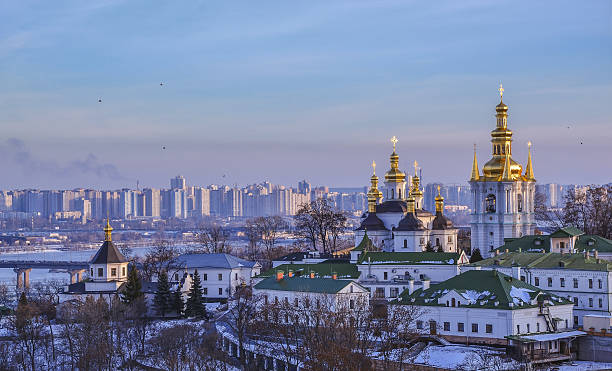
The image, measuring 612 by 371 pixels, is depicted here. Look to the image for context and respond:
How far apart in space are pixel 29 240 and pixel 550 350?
13467 cm

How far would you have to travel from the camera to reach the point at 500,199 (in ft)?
188

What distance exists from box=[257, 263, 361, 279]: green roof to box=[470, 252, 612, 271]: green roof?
5259mm

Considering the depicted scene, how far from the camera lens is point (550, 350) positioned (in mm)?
35344

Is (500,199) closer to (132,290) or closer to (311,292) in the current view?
(311,292)

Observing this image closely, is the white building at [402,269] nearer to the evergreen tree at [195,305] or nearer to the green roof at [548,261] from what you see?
the green roof at [548,261]

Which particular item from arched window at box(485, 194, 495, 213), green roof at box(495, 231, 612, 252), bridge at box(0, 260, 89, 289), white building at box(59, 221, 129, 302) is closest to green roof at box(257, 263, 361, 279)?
white building at box(59, 221, 129, 302)

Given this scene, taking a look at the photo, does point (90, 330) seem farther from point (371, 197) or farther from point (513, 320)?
point (371, 197)

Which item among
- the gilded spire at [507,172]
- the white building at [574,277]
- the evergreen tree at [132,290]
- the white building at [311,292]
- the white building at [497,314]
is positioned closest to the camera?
the white building at [497,314]

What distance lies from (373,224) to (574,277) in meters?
17.4

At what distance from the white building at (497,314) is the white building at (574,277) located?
1801 millimetres

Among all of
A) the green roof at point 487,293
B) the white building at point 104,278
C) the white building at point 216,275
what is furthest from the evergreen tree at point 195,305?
the green roof at point 487,293

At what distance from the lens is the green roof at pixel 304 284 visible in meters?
41.9

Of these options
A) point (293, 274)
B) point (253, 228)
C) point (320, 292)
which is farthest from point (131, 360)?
point (253, 228)

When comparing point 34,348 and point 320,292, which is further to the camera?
point 320,292
